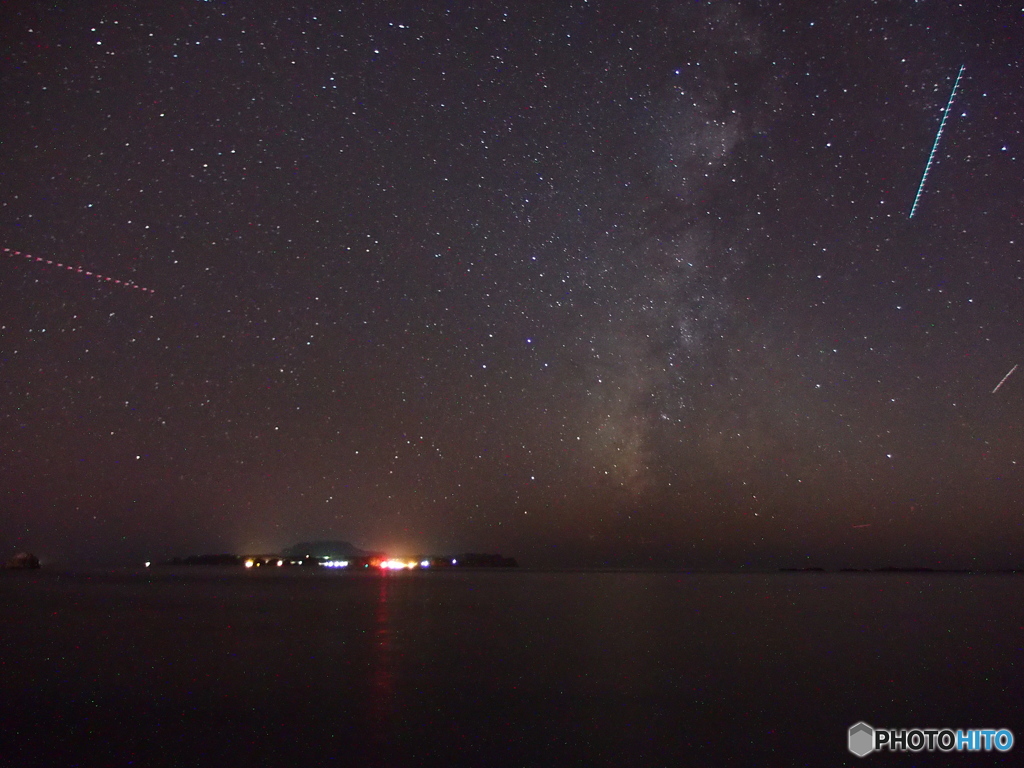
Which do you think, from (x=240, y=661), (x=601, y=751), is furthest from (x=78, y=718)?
(x=601, y=751)

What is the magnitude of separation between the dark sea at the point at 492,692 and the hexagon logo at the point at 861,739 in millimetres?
138

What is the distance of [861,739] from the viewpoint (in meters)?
9.95

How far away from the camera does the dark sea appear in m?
9.20

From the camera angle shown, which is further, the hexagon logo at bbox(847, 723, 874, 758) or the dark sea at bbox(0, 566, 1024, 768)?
the hexagon logo at bbox(847, 723, 874, 758)

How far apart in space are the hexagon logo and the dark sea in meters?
0.14

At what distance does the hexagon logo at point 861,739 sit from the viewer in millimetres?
9367

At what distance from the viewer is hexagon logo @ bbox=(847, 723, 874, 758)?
9.37 m

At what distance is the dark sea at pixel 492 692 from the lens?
30.2 feet

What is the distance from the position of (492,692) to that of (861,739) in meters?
5.81

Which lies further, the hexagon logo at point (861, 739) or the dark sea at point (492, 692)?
the hexagon logo at point (861, 739)

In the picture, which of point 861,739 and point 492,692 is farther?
point 492,692

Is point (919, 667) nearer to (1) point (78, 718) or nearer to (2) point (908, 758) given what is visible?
(2) point (908, 758)

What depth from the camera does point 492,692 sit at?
12898mm

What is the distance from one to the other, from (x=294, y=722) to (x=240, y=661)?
21.3ft
